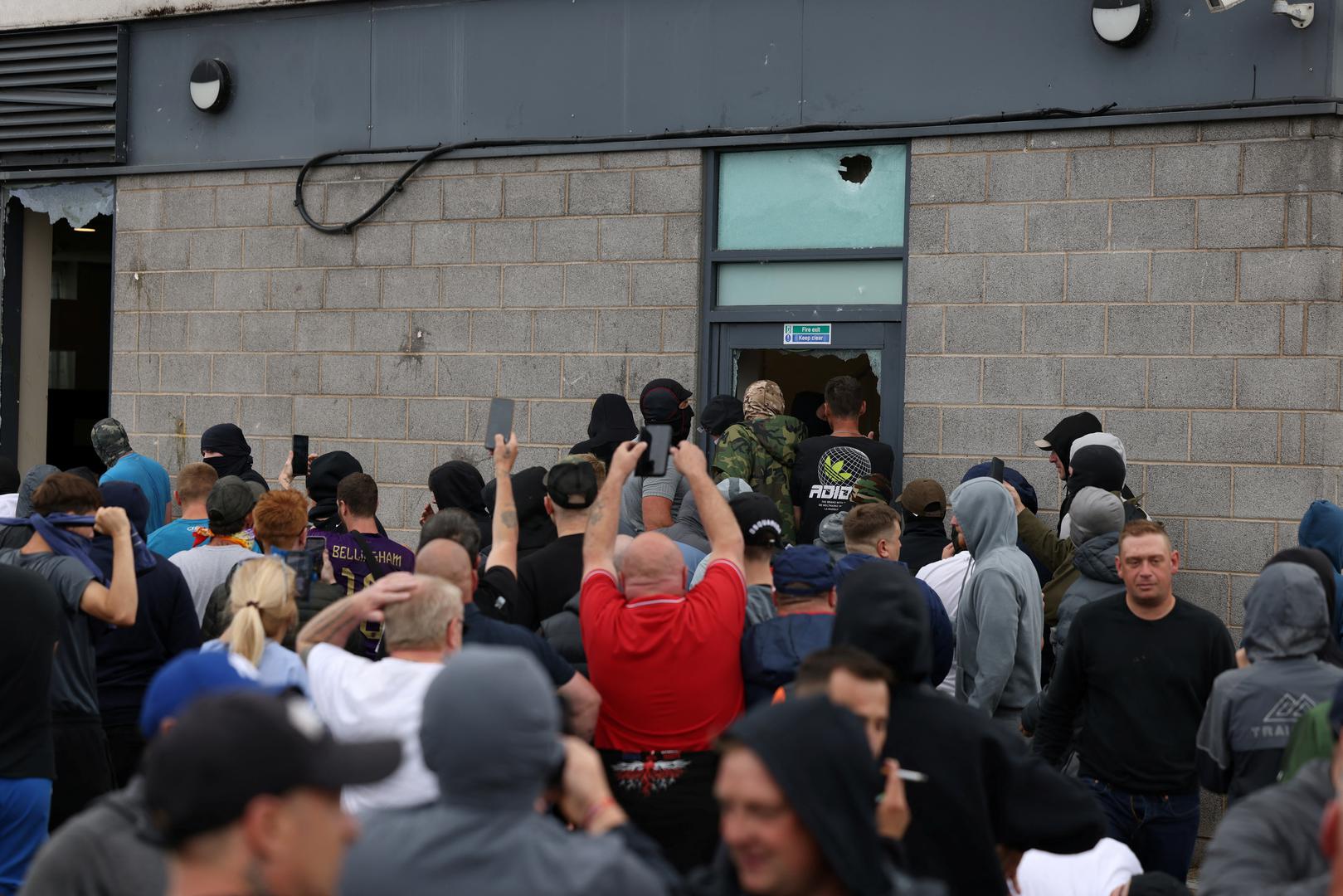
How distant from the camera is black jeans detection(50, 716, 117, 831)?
238 inches

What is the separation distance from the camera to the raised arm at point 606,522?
5402mm

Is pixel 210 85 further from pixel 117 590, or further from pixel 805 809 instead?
pixel 805 809

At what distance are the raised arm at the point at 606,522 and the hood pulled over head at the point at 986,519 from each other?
192 centimetres

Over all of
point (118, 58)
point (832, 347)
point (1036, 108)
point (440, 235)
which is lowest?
point (832, 347)

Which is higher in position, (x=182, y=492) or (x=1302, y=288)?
(x=1302, y=288)

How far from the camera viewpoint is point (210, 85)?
38.1 ft

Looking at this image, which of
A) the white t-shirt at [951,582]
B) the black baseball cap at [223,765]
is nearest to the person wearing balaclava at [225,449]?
the white t-shirt at [951,582]

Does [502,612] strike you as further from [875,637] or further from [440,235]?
[440,235]

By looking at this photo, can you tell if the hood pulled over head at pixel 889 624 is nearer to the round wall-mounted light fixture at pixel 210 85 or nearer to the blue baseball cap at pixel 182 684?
the blue baseball cap at pixel 182 684

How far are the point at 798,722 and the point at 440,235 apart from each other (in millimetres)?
8498

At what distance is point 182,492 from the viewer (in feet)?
26.9

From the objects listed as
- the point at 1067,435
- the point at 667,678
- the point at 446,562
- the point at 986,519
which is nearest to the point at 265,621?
the point at 446,562

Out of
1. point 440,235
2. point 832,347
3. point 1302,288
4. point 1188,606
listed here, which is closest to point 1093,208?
point 1302,288

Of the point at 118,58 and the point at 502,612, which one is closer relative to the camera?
the point at 502,612
